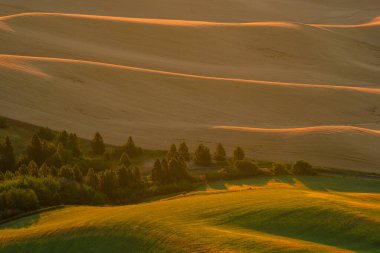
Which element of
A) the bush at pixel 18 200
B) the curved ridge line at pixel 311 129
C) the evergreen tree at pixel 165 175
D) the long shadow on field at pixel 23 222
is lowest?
the long shadow on field at pixel 23 222

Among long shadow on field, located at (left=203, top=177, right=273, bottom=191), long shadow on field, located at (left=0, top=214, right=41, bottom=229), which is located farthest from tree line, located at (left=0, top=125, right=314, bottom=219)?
long shadow on field, located at (left=0, top=214, right=41, bottom=229)

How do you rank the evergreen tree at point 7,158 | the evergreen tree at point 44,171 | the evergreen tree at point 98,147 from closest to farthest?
the evergreen tree at point 44,171 < the evergreen tree at point 7,158 < the evergreen tree at point 98,147

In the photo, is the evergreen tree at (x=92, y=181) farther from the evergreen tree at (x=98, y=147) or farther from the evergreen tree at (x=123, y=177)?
the evergreen tree at (x=98, y=147)

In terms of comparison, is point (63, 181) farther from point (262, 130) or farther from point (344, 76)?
point (344, 76)

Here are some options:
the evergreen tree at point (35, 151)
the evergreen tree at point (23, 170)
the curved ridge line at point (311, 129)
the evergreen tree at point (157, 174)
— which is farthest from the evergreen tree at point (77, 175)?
the curved ridge line at point (311, 129)

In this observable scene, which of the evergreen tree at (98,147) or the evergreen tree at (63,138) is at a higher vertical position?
the evergreen tree at (63,138)

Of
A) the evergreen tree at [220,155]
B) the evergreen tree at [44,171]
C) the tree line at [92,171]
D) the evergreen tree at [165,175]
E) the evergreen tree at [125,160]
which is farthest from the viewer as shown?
the evergreen tree at [220,155]

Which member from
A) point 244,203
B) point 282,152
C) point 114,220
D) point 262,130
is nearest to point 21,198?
point 114,220

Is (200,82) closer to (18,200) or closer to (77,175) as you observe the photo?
(77,175)

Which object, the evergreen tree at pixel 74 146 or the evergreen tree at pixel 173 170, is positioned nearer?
the evergreen tree at pixel 173 170
